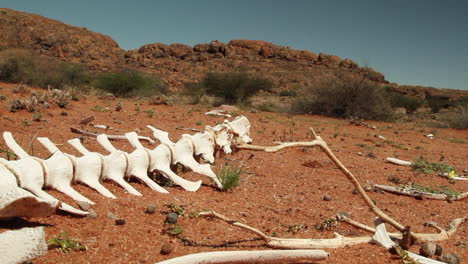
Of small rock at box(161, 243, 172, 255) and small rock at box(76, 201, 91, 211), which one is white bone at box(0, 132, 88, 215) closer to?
small rock at box(76, 201, 91, 211)

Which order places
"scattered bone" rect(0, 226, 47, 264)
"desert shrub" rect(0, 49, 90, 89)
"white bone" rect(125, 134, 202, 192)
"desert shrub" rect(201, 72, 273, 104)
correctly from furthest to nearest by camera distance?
"desert shrub" rect(201, 72, 273, 104) → "desert shrub" rect(0, 49, 90, 89) → "white bone" rect(125, 134, 202, 192) → "scattered bone" rect(0, 226, 47, 264)

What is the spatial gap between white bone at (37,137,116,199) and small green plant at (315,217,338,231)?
70.1 inches

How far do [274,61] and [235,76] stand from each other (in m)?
39.0

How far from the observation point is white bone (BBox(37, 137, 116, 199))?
279 cm

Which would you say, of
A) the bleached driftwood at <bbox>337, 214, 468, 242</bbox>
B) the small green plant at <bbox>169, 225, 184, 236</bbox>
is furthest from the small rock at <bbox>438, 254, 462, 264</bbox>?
the small green plant at <bbox>169, 225, 184, 236</bbox>

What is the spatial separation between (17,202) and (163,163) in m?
1.64

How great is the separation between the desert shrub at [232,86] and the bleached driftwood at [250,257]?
18079mm

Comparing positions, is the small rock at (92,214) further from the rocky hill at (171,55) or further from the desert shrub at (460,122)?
the rocky hill at (171,55)

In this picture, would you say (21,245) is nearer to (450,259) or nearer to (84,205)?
(84,205)

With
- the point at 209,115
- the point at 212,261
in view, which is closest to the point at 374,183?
the point at 212,261

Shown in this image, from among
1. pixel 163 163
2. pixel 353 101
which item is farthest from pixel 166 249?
pixel 353 101

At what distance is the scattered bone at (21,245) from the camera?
1767 mm

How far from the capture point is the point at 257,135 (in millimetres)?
9406

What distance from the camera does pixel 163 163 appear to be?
3520 mm
